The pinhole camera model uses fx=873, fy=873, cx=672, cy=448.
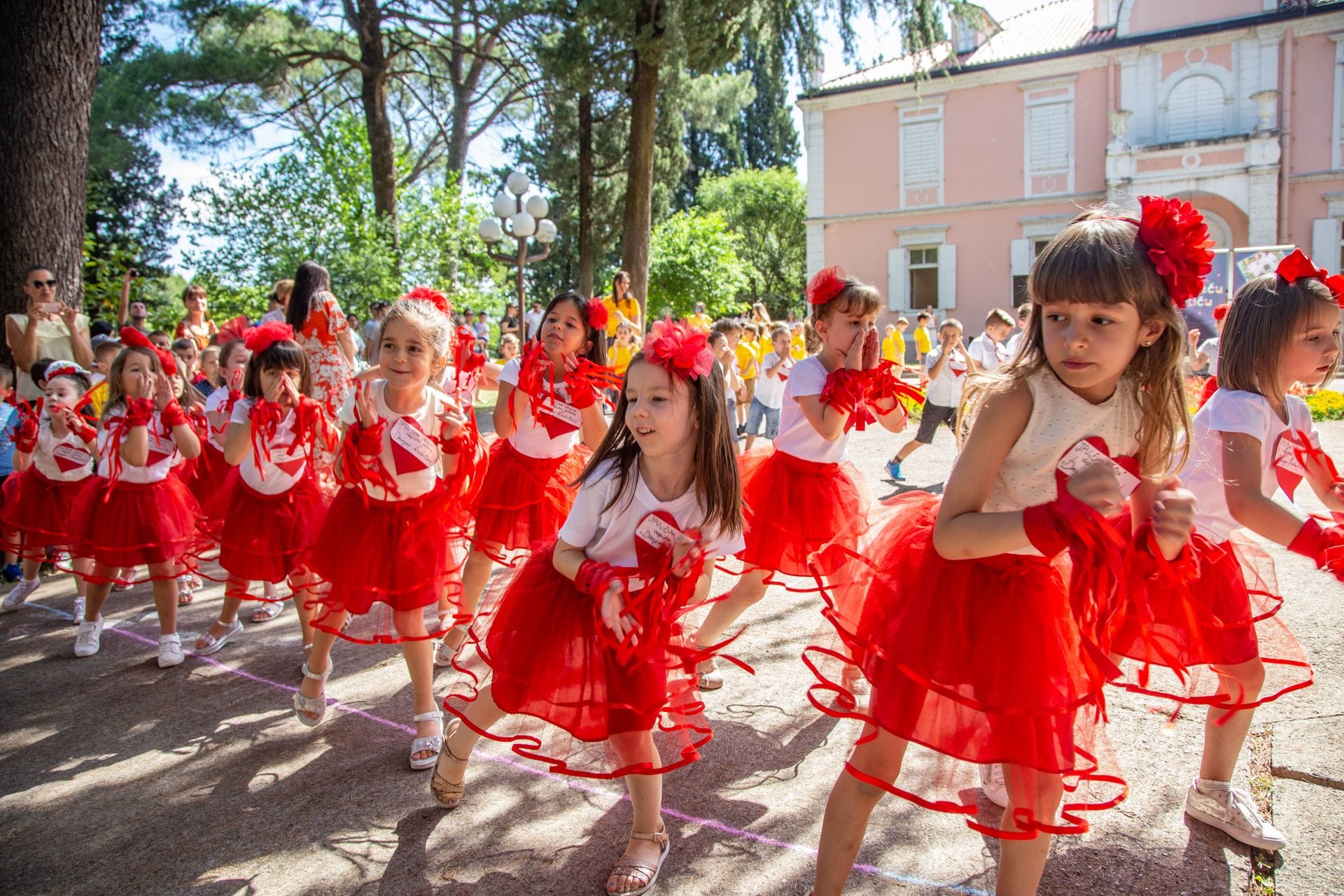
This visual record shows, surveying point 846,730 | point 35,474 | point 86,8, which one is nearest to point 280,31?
point 86,8

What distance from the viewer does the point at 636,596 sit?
7.77 ft

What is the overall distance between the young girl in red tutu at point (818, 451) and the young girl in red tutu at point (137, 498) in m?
2.84

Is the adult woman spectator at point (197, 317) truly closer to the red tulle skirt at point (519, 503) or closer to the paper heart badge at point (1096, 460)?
the red tulle skirt at point (519, 503)

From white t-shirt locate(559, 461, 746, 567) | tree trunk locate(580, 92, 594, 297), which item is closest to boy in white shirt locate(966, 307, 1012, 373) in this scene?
white t-shirt locate(559, 461, 746, 567)

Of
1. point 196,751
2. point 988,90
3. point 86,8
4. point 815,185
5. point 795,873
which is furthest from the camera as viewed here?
point 815,185

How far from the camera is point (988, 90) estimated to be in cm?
2495

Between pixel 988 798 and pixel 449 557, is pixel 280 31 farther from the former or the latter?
pixel 988 798

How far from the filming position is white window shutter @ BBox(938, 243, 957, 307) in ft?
84.5

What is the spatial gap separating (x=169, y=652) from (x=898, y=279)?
24.8 m

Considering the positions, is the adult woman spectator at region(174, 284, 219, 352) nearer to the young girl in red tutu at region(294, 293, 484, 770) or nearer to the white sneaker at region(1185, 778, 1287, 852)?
the young girl in red tutu at region(294, 293, 484, 770)

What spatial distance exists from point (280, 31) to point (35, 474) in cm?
1438

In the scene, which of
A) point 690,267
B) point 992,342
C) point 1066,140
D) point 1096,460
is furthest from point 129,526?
point 1066,140

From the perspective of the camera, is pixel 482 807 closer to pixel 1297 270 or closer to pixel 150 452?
pixel 150 452

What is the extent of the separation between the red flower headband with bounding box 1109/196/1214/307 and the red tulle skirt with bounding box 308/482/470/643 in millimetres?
2637
